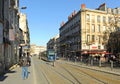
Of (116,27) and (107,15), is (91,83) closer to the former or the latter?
(116,27)

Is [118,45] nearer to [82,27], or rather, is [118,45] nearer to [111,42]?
[111,42]

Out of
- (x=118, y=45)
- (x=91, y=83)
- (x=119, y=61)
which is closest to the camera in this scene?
(x=91, y=83)

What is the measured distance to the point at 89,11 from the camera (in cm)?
9556

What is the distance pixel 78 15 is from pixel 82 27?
6.29 metres

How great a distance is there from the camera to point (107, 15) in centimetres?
9831

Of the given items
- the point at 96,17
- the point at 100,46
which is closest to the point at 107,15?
the point at 96,17

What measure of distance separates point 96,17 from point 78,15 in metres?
6.07

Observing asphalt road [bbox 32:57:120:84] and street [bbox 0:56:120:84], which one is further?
asphalt road [bbox 32:57:120:84]

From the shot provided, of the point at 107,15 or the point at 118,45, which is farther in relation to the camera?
the point at 107,15

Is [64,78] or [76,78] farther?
[64,78]

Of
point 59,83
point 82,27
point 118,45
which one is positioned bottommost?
point 59,83

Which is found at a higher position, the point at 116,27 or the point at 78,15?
the point at 78,15

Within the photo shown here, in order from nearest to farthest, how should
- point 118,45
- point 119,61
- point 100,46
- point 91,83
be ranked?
point 91,83
point 118,45
point 119,61
point 100,46

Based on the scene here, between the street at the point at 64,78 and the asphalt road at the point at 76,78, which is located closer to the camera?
the street at the point at 64,78
